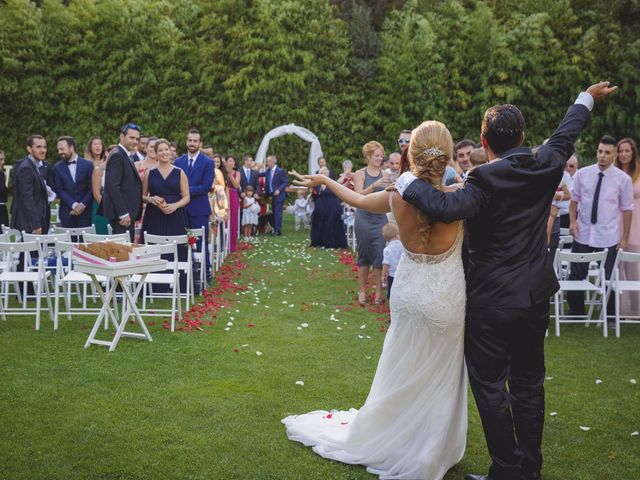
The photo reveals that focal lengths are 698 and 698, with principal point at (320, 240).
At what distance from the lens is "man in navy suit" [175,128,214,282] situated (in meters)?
9.77

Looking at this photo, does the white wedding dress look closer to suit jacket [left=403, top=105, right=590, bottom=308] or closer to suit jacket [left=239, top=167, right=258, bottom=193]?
suit jacket [left=403, top=105, right=590, bottom=308]

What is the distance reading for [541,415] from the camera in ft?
12.3

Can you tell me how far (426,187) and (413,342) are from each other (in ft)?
3.08

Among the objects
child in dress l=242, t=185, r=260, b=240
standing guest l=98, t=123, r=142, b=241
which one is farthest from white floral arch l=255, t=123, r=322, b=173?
standing guest l=98, t=123, r=142, b=241

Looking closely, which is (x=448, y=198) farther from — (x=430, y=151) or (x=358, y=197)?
(x=358, y=197)

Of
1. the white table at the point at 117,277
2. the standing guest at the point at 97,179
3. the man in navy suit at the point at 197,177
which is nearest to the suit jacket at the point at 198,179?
the man in navy suit at the point at 197,177

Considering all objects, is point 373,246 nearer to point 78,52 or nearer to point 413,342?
point 413,342

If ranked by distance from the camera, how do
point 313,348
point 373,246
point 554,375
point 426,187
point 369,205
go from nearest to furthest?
point 426,187 < point 369,205 < point 554,375 < point 313,348 < point 373,246

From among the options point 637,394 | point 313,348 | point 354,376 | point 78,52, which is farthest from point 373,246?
point 78,52

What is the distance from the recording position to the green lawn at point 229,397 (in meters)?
4.12

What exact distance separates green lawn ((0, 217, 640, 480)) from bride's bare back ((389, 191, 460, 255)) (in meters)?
1.33

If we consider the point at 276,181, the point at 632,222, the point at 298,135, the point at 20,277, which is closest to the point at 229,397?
the point at 20,277

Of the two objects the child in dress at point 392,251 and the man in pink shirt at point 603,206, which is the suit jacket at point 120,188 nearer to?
the child in dress at point 392,251

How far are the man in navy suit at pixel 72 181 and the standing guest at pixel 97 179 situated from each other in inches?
4.5
